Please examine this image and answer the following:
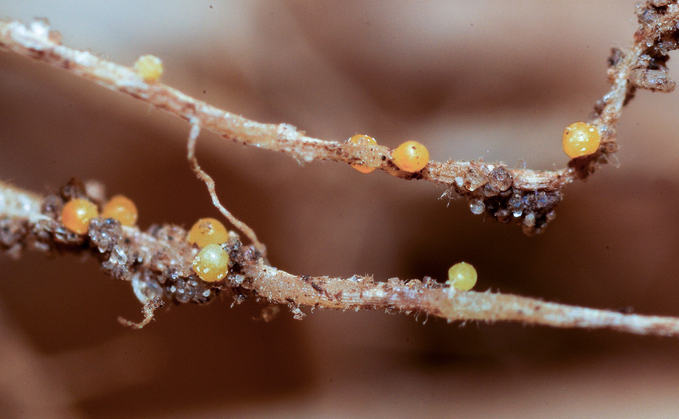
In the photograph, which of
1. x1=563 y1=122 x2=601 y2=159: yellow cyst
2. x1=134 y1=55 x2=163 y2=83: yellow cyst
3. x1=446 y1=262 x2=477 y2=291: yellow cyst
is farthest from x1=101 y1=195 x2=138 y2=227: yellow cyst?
x1=563 y1=122 x2=601 y2=159: yellow cyst

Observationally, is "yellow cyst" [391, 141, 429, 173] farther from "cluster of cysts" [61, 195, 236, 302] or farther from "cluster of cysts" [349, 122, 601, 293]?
"cluster of cysts" [61, 195, 236, 302]

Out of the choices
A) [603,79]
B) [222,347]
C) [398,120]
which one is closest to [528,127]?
[603,79]

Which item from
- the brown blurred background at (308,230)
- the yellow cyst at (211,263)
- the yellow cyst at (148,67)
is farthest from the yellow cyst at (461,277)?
the brown blurred background at (308,230)

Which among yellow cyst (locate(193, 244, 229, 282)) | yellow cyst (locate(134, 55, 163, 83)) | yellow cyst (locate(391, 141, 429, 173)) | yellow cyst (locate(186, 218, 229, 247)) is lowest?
yellow cyst (locate(193, 244, 229, 282))

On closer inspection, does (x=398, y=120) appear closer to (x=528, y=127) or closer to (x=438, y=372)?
(x=528, y=127)

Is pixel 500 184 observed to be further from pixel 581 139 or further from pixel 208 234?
pixel 208 234

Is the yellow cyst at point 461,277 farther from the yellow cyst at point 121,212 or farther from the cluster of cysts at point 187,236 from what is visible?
the yellow cyst at point 121,212
